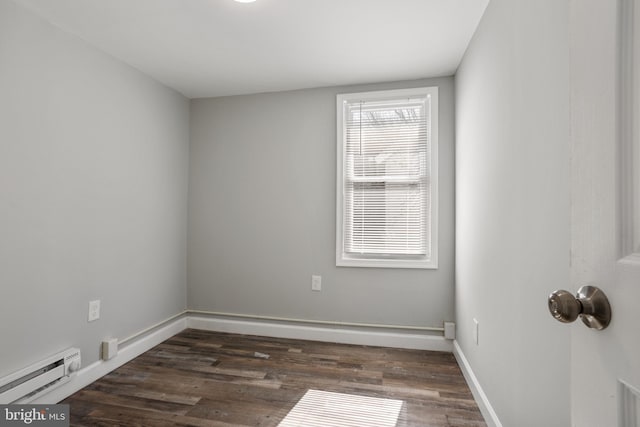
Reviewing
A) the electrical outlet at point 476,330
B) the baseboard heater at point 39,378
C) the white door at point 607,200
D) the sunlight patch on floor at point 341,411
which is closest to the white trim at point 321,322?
the electrical outlet at point 476,330

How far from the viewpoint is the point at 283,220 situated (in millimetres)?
3051

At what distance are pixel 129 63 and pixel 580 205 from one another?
2.92 metres

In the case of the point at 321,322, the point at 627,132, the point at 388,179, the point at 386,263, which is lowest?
the point at 321,322

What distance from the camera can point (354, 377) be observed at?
7.43 feet

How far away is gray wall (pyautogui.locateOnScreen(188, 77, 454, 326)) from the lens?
2.79 metres

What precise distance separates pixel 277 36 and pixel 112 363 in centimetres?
251

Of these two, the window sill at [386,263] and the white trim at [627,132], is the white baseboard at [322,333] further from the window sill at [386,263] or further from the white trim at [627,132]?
the white trim at [627,132]

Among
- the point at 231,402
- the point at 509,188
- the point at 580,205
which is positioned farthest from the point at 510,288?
the point at 231,402

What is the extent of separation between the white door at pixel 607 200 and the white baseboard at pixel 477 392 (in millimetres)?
1277

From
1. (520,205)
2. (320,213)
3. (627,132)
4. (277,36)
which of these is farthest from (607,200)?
(320,213)

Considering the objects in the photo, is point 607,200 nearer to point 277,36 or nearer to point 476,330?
point 476,330

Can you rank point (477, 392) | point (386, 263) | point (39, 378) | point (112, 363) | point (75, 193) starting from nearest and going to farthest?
point (39, 378)
point (477, 392)
point (75, 193)
point (112, 363)
point (386, 263)

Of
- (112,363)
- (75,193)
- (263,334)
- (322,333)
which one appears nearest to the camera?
(75,193)

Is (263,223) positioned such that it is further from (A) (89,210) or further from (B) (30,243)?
(B) (30,243)
